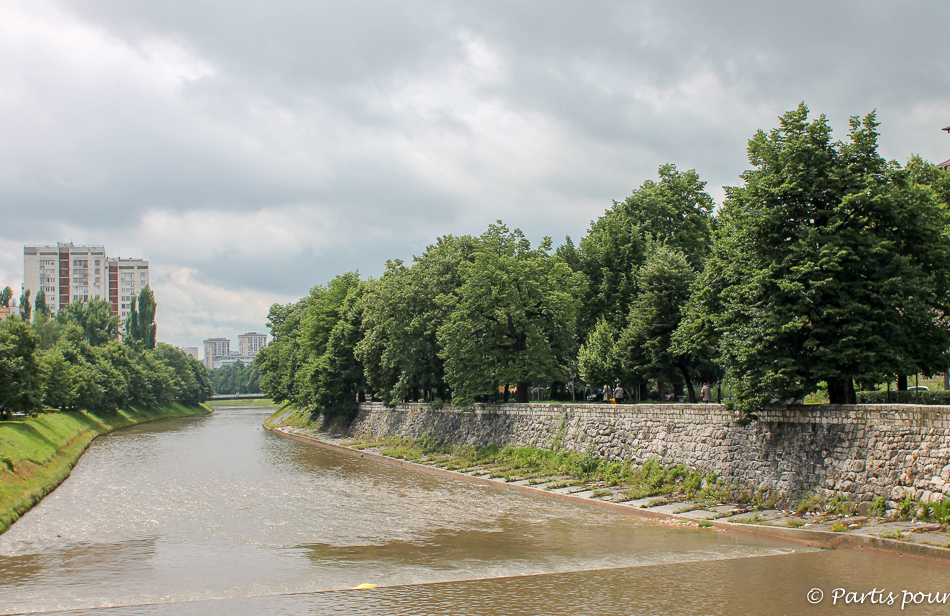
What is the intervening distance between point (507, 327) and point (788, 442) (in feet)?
68.4

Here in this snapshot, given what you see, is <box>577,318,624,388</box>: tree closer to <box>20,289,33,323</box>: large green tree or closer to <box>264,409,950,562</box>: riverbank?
<box>264,409,950,562</box>: riverbank

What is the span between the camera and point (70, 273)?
598 ft

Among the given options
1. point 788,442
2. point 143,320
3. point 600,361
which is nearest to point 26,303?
point 143,320

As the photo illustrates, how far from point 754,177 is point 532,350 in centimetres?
1815

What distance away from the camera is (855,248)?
64.8ft

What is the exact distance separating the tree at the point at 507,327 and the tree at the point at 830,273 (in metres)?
17.1

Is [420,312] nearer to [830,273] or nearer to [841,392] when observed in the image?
[841,392]

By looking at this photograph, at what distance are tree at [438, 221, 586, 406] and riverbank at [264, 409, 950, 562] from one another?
173 inches

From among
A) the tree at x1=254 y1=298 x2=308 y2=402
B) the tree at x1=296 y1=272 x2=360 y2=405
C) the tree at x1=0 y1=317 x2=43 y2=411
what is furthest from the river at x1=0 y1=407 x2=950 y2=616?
the tree at x1=254 y1=298 x2=308 y2=402

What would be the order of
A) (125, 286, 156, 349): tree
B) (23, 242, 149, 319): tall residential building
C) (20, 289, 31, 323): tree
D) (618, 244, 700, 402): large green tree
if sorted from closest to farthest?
(618, 244, 700, 402): large green tree, (20, 289, 31, 323): tree, (125, 286, 156, 349): tree, (23, 242, 149, 319): tall residential building

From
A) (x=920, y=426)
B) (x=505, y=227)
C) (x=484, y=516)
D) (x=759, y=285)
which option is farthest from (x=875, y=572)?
(x=505, y=227)

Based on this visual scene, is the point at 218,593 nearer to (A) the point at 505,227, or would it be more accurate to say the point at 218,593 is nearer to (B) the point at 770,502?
(B) the point at 770,502

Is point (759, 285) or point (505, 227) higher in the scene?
point (505, 227)

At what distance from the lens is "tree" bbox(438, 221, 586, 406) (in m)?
38.2
